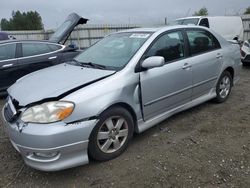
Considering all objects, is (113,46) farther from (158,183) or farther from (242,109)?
(242,109)

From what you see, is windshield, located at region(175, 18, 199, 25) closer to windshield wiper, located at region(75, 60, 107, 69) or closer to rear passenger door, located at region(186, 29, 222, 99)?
rear passenger door, located at region(186, 29, 222, 99)

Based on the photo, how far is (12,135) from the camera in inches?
111

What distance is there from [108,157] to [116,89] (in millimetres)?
821

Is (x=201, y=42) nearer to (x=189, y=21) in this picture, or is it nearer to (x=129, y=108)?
(x=129, y=108)

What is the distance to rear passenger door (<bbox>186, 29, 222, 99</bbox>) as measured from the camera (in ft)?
13.8

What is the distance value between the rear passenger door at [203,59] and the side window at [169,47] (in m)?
0.21

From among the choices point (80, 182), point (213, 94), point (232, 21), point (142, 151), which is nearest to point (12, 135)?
point (80, 182)

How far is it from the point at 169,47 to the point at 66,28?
540 cm

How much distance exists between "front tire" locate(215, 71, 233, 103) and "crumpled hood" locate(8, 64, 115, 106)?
8.25 ft

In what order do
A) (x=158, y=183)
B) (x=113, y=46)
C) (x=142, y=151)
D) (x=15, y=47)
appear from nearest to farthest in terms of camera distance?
(x=158, y=183) → (x=142, y=151) → (x=113, y=46) → (x=15, y=47)

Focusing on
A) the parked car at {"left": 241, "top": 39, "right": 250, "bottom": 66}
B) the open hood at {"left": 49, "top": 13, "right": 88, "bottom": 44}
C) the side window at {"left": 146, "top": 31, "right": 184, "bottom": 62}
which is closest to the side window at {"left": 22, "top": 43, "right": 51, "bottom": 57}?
the open hood at {"left": 49, "top": 13, "right": 88, "bottom": 44}

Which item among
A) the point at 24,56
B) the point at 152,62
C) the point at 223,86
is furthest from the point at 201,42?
the point at 24,56

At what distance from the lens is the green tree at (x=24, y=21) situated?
54.1 m

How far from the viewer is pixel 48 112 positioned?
2686 mm
